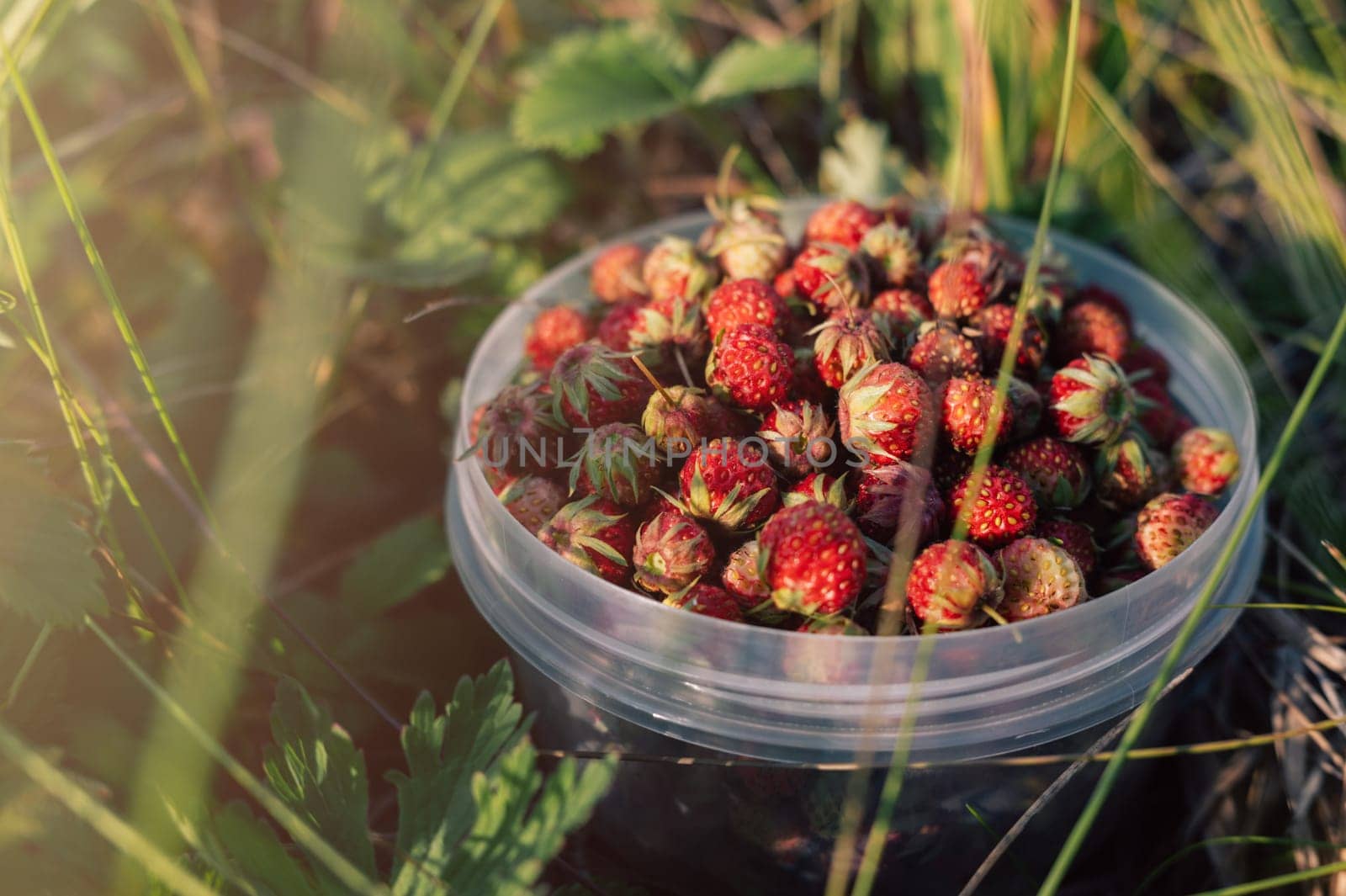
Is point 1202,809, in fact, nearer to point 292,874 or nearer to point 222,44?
point 292,874

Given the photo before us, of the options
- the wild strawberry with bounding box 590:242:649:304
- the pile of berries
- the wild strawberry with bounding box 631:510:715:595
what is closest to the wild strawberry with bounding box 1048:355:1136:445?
the pile of berries

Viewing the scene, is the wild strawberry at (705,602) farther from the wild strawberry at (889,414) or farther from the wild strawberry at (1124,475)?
the wild strawberry at (1124,475)

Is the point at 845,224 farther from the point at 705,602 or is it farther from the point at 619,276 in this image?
the point at 705,602

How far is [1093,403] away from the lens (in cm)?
113

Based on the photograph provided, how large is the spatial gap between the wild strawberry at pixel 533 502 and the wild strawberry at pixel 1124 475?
62cm

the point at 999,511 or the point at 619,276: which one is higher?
the point at 619,276

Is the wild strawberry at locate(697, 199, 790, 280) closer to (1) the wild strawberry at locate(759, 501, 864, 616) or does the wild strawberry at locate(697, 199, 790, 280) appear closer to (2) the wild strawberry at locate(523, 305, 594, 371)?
(2) the wild strawberry at locate(523, 305, 594, 371)

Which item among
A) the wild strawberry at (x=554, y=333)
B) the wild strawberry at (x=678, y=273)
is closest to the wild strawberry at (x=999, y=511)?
the wild strawberry at (x=678, y=273)

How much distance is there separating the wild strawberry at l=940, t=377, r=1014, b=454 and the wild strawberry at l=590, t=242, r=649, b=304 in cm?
47

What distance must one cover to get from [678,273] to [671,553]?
43 cm

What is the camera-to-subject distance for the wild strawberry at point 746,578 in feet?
3.33

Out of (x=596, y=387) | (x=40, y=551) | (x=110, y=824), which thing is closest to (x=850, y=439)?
(x=596, y=387)

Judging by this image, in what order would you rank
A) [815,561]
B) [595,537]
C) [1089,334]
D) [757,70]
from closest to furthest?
[815,561]
[595,537]
[1089,334]
[757,70]

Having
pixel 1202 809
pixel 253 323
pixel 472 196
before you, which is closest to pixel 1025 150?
pixel 472 196
